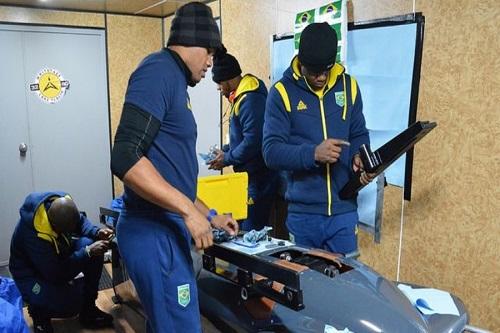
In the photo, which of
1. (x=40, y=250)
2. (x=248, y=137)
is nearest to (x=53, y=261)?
(x=40, y=250)

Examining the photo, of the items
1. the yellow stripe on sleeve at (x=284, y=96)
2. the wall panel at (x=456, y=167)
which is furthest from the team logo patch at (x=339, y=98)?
the wall panel at (x=456, y=167)

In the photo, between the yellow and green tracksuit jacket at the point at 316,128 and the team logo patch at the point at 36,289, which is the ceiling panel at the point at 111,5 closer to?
the yellow and green tracksuit jacket at the point at 316,128

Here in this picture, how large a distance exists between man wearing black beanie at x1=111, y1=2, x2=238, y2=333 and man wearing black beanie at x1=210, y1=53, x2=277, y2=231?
1.31m

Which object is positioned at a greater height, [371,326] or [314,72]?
[314,72]

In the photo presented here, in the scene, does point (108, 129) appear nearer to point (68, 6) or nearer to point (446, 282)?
point (68, 6)

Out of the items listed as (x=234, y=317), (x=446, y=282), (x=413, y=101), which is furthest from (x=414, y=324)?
(x=413, y=101)

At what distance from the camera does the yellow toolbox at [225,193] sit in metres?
2.36

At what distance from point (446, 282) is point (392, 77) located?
3.42 feet

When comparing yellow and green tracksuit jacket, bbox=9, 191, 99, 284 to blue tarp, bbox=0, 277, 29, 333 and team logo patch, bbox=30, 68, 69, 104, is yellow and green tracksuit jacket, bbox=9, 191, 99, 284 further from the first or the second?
team logo patch, bbox=30, 68, 69, 104

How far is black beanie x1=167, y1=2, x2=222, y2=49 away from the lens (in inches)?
54.1

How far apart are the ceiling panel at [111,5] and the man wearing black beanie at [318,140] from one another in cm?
256

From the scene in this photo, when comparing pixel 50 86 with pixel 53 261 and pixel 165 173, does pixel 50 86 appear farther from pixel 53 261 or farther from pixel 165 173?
pixel 165 173

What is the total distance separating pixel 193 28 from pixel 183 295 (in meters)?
0.78

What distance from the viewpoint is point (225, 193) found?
8.11ft
